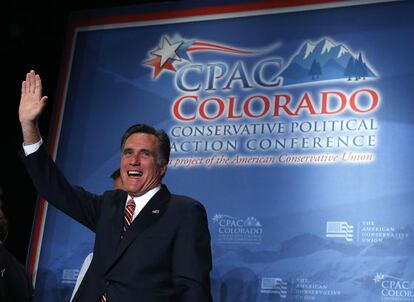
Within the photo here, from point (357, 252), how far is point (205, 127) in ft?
4.16

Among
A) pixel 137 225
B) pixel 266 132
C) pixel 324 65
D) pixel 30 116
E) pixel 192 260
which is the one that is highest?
pixel 324 65

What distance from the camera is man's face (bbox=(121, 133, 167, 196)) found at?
250 centimetres

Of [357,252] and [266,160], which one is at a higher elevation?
[266,160]

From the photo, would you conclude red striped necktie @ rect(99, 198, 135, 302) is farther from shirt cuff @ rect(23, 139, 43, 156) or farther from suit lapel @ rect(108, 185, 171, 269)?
shirt cuff @ rect(23, 139, 43, 156)

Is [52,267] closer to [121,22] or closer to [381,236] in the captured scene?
[121,22]

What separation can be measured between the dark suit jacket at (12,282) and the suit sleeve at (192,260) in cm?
95

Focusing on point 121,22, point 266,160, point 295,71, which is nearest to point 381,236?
point 266,160

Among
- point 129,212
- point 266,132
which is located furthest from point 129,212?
point 266,132

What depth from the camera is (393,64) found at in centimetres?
412

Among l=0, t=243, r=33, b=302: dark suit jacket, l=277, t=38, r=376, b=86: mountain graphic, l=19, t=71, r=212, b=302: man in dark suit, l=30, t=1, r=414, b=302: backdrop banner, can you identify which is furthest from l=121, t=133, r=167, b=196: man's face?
l=277, t=38, r=376, b=86: mountain graphic

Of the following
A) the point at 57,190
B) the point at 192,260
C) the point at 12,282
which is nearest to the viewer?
the point at 192,260

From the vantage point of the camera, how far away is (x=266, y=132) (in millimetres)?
4324

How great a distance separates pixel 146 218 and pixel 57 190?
331 millimetres

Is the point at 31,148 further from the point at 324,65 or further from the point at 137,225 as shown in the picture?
the point at 324,65
